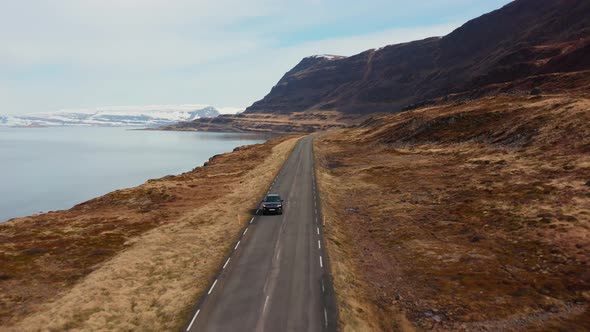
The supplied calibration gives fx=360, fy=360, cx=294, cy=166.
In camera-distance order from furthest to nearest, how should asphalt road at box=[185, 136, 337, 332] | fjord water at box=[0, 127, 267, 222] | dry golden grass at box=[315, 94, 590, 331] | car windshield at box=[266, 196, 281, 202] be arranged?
fjord water at box=[0, 127, 267, 222]
car windshield at box=[266, 196, 281, 202]
dry golden grass at box=[315, 94, 590, 331]
asphalt road at box=[185, 136, 337, 332]

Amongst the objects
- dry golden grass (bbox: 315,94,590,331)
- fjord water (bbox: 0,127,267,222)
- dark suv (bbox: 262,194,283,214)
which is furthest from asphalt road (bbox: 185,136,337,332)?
fjord water (bbox: 0,127,267,222)

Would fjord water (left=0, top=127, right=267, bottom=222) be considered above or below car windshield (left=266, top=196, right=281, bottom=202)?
below

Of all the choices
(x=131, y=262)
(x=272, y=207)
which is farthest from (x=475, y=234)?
(x=131, y=262)

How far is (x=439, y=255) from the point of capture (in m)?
28.9

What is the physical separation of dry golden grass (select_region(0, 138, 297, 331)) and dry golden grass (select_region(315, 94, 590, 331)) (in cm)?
1048

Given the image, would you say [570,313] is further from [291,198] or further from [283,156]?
[283,156]

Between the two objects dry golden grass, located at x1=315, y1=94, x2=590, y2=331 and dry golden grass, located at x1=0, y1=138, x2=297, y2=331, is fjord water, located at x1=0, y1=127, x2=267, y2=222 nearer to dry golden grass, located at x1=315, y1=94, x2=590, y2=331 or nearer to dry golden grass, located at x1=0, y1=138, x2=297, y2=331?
dry golden grass, located at x1=0, y1=138, x2=297, y2=331

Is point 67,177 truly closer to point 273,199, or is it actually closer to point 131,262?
point 273,199

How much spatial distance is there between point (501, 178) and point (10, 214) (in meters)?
84.2

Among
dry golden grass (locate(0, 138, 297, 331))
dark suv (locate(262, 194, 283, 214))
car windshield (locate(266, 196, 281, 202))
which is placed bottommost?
dry golden grass (locate(0, 138, 297, 331))

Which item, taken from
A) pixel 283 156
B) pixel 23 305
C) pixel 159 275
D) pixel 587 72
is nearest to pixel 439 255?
pixel 159 275

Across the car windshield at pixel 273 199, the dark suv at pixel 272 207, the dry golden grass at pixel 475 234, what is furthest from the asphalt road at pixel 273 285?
the car windshield at pixel 273 199

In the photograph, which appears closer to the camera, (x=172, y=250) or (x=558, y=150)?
(x=172, y=250)

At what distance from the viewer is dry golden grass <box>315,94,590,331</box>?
2086cm
